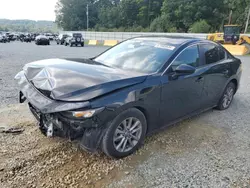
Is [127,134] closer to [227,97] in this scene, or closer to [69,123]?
[69,123]

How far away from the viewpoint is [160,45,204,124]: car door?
3154mm

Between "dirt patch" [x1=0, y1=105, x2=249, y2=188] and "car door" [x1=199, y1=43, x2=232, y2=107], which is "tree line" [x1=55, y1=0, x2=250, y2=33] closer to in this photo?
"car door" [x1=199, y1=43, x2=232, y2=107]

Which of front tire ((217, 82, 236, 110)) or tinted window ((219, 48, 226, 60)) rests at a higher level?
tinted window ((219, 48, 226, 60))

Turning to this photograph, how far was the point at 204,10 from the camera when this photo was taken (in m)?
37.1

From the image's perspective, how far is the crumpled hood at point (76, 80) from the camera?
247cm

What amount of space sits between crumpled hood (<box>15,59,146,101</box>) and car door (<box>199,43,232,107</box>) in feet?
5.25

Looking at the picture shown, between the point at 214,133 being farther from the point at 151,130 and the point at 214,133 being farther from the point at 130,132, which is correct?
the point at 130,132

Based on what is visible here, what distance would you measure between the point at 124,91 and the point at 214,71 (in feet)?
7.33

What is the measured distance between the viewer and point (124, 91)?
8.67 feet

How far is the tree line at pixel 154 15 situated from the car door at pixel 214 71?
29453 millimetres

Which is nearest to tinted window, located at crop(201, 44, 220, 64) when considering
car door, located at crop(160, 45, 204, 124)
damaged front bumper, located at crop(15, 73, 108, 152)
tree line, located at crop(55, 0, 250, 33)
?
car door, located at crop(160, 45, 204, 124)

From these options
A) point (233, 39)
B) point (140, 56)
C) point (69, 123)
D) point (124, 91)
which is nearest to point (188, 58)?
point (140, 56)

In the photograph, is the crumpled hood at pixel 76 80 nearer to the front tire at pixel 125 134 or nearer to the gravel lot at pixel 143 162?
the front tire at pixel 125 134

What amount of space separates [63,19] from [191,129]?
6633cm
